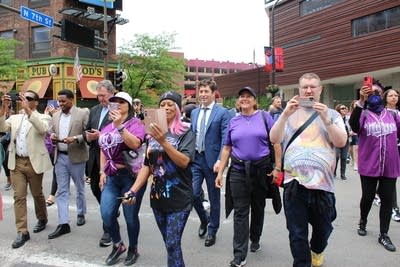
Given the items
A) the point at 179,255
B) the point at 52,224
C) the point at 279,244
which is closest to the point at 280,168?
the point at 279,244

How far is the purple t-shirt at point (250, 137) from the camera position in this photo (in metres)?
4.84

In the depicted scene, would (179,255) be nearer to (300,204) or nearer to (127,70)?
(300,204)

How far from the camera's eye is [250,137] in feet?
15.9

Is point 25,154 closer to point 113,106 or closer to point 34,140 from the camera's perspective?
point 34,140

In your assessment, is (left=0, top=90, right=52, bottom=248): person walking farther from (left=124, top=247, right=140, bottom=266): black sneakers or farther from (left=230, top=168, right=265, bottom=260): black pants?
(left=230, top=168, right=265, bottom=260): black pants

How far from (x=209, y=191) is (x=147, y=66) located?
27440 millimetres

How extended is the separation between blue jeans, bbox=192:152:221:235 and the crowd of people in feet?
0.04

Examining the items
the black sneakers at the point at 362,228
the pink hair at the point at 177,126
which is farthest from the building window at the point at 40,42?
the pink hair at the point at 177,126

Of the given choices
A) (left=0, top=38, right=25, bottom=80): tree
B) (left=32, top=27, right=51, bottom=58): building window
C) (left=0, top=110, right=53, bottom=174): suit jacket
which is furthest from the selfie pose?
(left=32, top=27, right=51, bottom=58): building window

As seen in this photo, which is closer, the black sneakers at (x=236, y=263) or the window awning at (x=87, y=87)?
the black sneakers at (x=236, y=263)

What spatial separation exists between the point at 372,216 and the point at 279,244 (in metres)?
2.20

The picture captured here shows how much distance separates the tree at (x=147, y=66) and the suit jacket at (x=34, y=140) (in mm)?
26337

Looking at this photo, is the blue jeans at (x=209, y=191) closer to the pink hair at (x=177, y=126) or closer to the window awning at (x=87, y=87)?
the pink hair at (x=177, y=126)

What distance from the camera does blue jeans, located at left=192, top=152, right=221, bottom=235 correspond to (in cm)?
559
